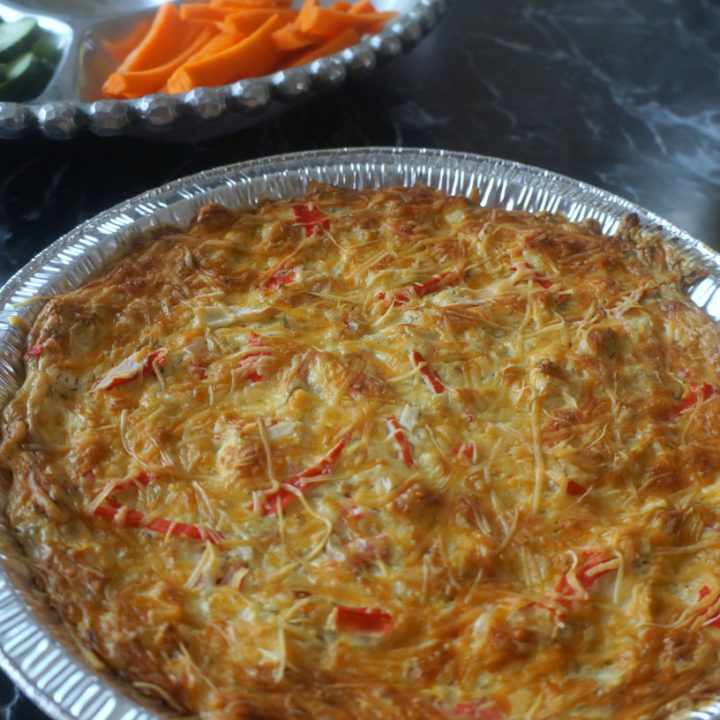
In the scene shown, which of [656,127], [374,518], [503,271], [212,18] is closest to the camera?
[374,518]

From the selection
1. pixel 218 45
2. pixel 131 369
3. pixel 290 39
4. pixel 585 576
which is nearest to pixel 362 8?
pixel 290 39

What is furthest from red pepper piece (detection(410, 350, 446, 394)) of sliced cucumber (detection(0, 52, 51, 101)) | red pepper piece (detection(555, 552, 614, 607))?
sliced cucumber (detection(0, 52, 51, 101))

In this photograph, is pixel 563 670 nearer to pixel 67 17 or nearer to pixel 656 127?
pixel 656 127

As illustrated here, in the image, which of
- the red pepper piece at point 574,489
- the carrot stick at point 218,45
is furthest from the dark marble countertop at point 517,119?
the red pepper piece at point 574,489

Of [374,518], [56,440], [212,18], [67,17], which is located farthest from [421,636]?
[67,17]

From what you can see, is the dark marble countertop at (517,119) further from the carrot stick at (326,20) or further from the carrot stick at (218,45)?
the carrot stick at (218,45)

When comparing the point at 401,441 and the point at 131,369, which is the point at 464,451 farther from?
the point at 131,369

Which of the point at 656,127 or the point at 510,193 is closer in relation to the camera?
the point at 510,193
